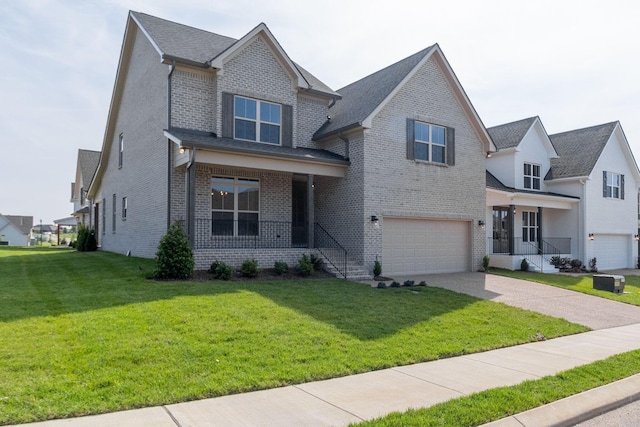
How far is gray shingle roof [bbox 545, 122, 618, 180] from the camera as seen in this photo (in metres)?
25.6

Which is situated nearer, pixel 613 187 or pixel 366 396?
pixel 366 396

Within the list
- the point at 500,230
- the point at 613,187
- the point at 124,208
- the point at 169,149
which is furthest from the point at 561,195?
the point at 124,208

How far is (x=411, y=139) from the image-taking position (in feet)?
56.7

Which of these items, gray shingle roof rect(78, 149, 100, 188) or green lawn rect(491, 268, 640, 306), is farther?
gray shingle roof rect(78, 149, 100, 188)

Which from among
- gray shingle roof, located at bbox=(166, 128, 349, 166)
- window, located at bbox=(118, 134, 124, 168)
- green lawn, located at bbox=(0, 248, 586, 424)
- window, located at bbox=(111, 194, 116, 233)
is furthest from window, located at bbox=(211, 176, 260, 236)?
window, located at bbox=(111, 194, 116, 233)

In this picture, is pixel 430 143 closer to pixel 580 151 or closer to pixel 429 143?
pixel 429 143

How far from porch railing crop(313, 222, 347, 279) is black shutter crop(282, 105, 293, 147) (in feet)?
10.9

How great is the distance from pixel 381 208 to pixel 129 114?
11448 mm

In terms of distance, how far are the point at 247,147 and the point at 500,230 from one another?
48.1ft

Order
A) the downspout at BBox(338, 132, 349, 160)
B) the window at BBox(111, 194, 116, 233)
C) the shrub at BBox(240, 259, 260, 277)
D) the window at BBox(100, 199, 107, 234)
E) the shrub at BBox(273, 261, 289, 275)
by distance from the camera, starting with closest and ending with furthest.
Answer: the shrub at BBox(240, 259, 260, 277) → the shrub at BBox(273, 261, 289, 275) → the downspout at BBox(338, 132, 349, 160) → the window at BBox(111, 194, 116, 233) → the window at BBox(100, 199, 107, 234)

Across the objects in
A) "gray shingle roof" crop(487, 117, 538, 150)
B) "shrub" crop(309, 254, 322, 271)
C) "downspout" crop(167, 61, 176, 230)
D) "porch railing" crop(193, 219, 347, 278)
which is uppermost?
"gray shingle roof" crop(487, 117, 538, 150)

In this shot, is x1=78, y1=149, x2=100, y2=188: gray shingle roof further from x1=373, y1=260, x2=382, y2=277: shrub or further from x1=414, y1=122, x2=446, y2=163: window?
x1=373, y1=260, x2=382, y2=277: shrub

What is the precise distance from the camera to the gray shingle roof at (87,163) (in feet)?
117

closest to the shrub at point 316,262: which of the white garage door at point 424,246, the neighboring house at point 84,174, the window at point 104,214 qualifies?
the white garage door at point 424,246
